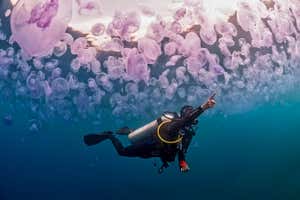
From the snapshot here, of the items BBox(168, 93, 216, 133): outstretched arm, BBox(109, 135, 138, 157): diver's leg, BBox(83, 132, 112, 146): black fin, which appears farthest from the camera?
BBox(83, 132, 112, 146): black fin

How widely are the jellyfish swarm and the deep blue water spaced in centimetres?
154

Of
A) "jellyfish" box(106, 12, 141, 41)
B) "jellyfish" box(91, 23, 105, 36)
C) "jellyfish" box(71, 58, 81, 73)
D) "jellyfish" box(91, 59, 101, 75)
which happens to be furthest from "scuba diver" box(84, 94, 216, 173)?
"jellyfish" box(91, 23, 105, 36)

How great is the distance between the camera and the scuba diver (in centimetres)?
512

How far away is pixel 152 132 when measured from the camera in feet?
18.5

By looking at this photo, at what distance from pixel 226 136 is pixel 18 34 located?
→ 6136 mm

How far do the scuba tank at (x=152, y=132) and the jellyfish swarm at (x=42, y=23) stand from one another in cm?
230

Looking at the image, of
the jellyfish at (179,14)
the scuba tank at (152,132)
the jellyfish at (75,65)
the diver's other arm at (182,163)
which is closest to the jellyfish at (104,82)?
the jellyfish at (75,65)

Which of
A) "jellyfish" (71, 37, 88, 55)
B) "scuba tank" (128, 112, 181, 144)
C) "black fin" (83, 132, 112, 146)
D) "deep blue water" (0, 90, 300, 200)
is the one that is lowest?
"deep blue water" (0, 90, 300, 200)

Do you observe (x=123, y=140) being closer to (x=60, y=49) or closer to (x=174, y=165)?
(x=60, y=49)

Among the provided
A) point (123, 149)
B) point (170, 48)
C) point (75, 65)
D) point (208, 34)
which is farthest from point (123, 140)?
point (208, 34)

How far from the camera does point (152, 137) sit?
18.6 ft

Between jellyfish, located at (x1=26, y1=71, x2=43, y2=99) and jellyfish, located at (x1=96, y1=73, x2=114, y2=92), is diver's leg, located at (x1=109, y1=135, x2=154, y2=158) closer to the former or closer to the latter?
jellyfish, located at (x1=96, y1=73, x2=114, y2=92)

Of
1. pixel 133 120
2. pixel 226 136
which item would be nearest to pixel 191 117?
pixel 133 120

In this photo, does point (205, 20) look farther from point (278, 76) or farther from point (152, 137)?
point (278, 76)
